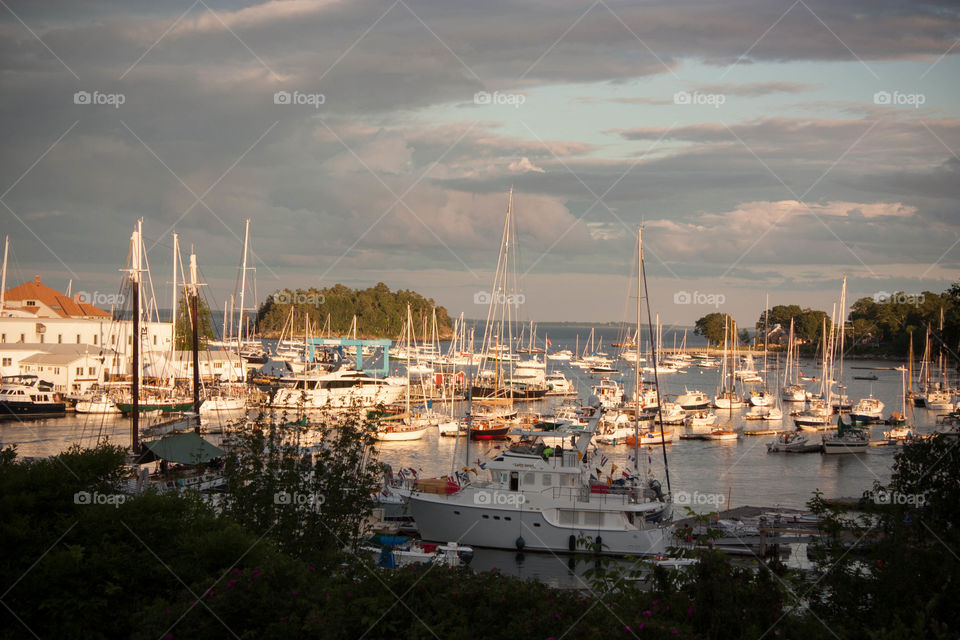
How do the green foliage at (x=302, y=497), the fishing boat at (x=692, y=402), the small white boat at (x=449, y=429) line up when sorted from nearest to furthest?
1. the green foliage at (x=302, y=497)
2. the small white boat at (x=449, y=429)
3. the fishing boat at (x=692, y=402)

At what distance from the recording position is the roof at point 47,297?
86188mm

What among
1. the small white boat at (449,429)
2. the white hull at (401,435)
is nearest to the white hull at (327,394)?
the small white boat at (449,429)

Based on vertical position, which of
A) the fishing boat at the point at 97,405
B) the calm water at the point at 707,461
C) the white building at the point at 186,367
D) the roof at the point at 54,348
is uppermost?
the roof at the point at 54,348

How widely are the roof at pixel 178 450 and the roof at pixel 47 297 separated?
64.2 meters

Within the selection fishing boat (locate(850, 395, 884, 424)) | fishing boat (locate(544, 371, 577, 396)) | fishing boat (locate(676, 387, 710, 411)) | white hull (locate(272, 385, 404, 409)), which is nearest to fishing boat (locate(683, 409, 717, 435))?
fishing boat (locate(676, 387, 710, 411))

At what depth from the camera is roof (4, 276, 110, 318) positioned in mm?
86188

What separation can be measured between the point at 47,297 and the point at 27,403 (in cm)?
3958

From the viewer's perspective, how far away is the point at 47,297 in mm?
89000

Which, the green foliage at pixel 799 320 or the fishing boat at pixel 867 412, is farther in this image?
the green foliage at pixel 799 320

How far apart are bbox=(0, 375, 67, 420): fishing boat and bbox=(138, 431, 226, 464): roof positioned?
3003 cm

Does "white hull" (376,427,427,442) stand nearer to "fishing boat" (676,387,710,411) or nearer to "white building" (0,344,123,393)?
"white building" (0,344,123,393)

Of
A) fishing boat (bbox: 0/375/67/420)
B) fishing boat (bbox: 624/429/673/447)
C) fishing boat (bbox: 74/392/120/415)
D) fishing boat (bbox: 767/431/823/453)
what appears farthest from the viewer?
fishing boat (bbox: 74/392/120/415)

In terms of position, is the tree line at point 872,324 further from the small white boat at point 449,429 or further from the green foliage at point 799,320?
the small white boat at point 449,429

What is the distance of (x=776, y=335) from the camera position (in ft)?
618
